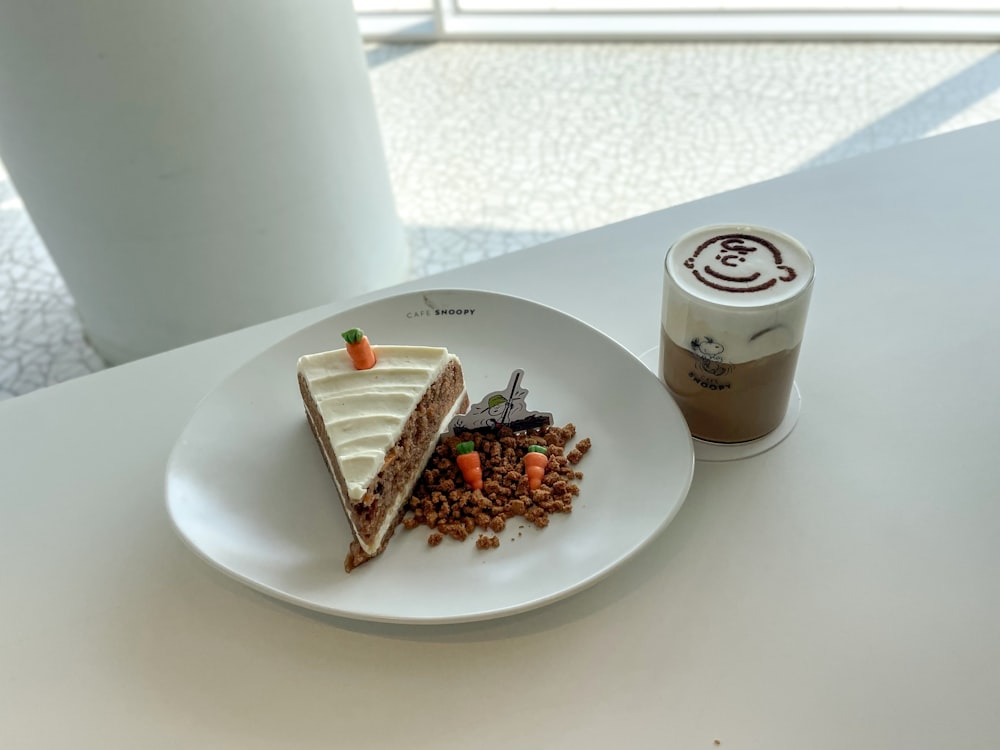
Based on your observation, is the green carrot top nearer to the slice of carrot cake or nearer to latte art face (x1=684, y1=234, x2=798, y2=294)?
the slice of carrot cake

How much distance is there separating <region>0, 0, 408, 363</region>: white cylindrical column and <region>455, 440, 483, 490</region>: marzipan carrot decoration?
1117 millimetres

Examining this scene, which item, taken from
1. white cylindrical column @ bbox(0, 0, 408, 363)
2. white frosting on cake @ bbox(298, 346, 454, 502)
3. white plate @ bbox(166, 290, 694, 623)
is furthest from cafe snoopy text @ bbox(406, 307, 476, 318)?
white cylindrical column @ bbox(0, 0, 408, 363)

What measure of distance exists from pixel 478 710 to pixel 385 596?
15 cm

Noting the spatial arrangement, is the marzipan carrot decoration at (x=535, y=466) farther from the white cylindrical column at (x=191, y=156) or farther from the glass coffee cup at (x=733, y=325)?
the white cylindrical column at (x=191, y=156)

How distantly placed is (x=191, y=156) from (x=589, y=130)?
64.8 inches

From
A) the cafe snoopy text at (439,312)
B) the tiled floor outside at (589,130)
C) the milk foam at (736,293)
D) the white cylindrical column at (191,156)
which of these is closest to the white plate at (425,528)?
the cafe snoopy text at (439,312)

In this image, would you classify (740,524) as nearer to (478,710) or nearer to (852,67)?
(478,710)

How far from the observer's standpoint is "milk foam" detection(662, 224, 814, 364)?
870mm

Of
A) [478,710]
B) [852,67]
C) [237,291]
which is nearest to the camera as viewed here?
[478,710]

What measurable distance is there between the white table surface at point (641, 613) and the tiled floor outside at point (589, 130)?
151 cm

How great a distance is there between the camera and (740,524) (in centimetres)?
93

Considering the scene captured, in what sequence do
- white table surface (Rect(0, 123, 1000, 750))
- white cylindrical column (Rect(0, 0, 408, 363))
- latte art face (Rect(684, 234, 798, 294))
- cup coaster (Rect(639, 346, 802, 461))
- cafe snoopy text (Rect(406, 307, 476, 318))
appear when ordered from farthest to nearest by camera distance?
white cylindrical column (Rect(0, 0, 408, 363)) < cafe snoopy text (Rect(406, 307, 476, 318)) < cup coaster (Rect(639, 346, 802, 461)) < latte art face (Rect(684, 234, 798, 294)) < white table surface (Rect(0, 123, 1000, 750))

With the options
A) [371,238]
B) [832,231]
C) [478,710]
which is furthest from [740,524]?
[371,238]

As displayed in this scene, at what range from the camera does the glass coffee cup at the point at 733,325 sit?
2.87 feet
